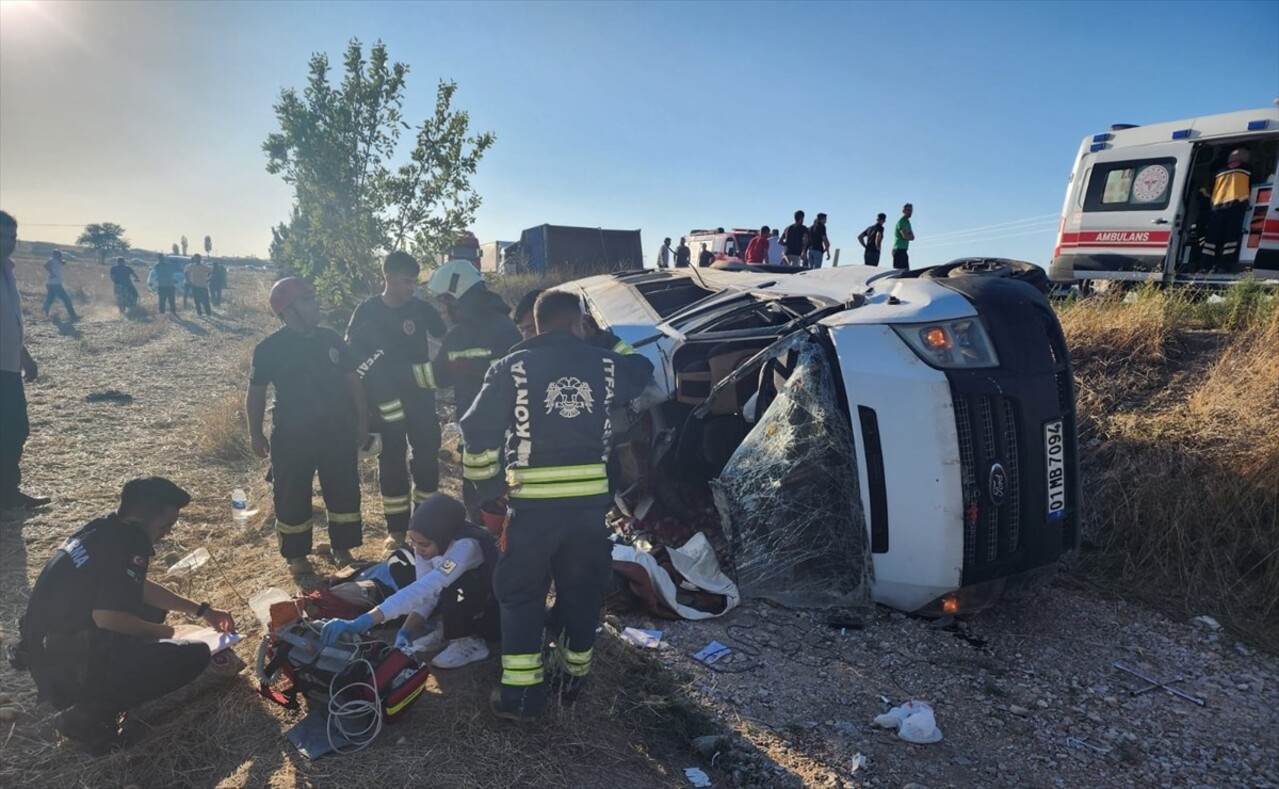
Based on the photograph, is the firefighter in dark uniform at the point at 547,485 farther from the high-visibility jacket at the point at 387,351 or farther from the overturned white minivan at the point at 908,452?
the high-visibility jacket at the point at 387,351

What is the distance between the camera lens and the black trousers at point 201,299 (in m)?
19.5

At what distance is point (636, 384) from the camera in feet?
9.72

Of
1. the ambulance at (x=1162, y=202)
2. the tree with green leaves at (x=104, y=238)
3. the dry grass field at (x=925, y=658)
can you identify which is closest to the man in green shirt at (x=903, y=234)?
the ambulance at (x=1162, y=202)

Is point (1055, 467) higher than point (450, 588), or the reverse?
point (1055, 467)

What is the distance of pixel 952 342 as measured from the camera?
11.1 feet

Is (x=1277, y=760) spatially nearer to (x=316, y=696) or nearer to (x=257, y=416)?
(x=316, y=696)

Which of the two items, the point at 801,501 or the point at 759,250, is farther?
the point at 759,250

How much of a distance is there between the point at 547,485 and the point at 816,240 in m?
10.9

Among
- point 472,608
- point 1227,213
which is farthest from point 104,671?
point 1227,213

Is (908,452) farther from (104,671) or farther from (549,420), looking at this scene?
(104,671)

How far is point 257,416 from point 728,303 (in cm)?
297

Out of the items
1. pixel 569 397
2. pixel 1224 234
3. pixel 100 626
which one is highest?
pixel 1224 234

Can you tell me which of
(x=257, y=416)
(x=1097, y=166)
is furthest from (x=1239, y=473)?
(x=1097, y=166)

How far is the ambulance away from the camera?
7.65m
